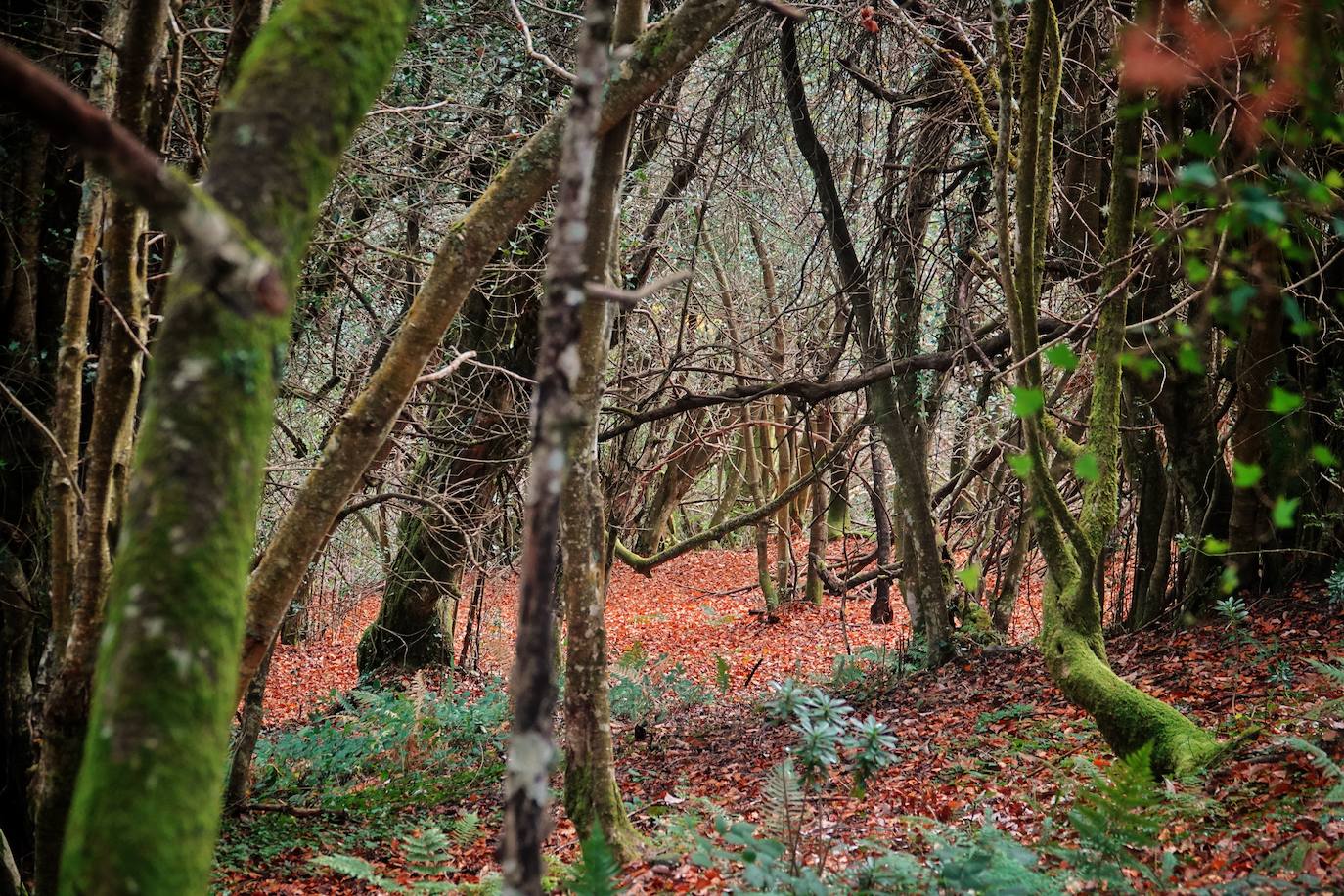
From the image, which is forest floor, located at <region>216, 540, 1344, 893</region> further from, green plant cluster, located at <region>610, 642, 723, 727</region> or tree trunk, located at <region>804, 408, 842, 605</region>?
tree trunk, located at <region>804, 408, 842, 605</region>

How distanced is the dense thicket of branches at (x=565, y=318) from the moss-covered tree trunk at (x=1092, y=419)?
0.02 metres

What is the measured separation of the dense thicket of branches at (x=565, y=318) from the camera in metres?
1.57

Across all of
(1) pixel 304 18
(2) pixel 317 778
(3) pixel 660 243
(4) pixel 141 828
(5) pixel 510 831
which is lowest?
(2) pixel 317 778

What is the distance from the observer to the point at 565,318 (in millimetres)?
1872

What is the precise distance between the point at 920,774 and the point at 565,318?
192 inches

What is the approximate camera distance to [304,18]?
1.84 metres

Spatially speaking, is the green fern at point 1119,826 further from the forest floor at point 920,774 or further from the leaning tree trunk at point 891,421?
the leaning tree trunk at point 891,421

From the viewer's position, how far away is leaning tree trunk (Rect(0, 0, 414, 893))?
1.45m

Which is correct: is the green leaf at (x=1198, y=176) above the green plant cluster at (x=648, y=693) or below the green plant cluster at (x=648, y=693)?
above

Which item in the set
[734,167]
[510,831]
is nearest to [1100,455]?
[510,831]

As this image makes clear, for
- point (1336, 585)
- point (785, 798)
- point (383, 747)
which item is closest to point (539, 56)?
point (785, 798)

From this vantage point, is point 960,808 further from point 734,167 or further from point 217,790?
point 734,167

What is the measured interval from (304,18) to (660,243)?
9.17 metres

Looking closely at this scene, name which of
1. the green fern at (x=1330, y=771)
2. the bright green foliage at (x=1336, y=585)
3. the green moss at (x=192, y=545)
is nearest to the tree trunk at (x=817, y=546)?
the bright green foliage at (x=1336, y=585)
